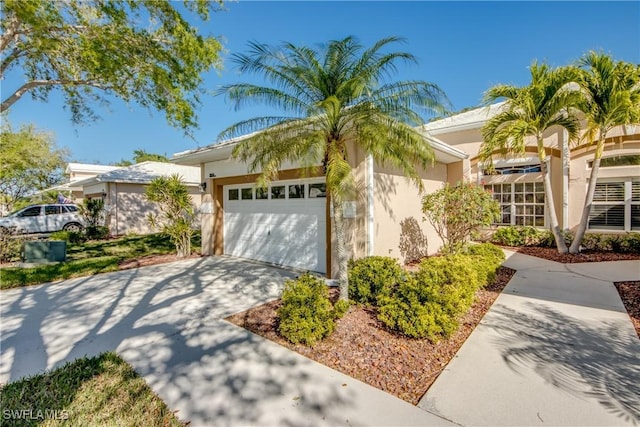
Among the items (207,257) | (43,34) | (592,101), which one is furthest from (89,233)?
(592,101)

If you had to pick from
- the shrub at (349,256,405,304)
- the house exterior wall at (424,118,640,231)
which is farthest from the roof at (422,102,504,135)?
the shrub at (349,256,405,304)

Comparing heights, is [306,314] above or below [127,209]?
below

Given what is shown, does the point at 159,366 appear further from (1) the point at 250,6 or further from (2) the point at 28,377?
(1) the point at 250,6

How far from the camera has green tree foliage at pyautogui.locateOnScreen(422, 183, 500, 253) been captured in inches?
306

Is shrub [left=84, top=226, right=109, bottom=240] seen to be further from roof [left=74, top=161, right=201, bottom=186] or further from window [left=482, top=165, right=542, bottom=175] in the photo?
window [left=482, top=165, right=542, bottom=175]

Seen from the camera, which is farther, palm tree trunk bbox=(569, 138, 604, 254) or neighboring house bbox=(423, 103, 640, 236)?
neighboring house bbox=(423, 103, 640, 236)

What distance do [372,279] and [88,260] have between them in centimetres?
984

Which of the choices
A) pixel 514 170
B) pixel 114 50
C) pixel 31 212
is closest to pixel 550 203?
pixel 514 170

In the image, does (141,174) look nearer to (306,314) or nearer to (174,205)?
(174,205)

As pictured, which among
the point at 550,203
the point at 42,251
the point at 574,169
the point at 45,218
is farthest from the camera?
the point at 45,218

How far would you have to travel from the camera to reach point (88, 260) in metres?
9.85

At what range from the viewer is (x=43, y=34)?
7.31m

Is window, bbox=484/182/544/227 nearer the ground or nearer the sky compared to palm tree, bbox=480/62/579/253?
nearer the ground

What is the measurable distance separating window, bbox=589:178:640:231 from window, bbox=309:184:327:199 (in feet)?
35.6
